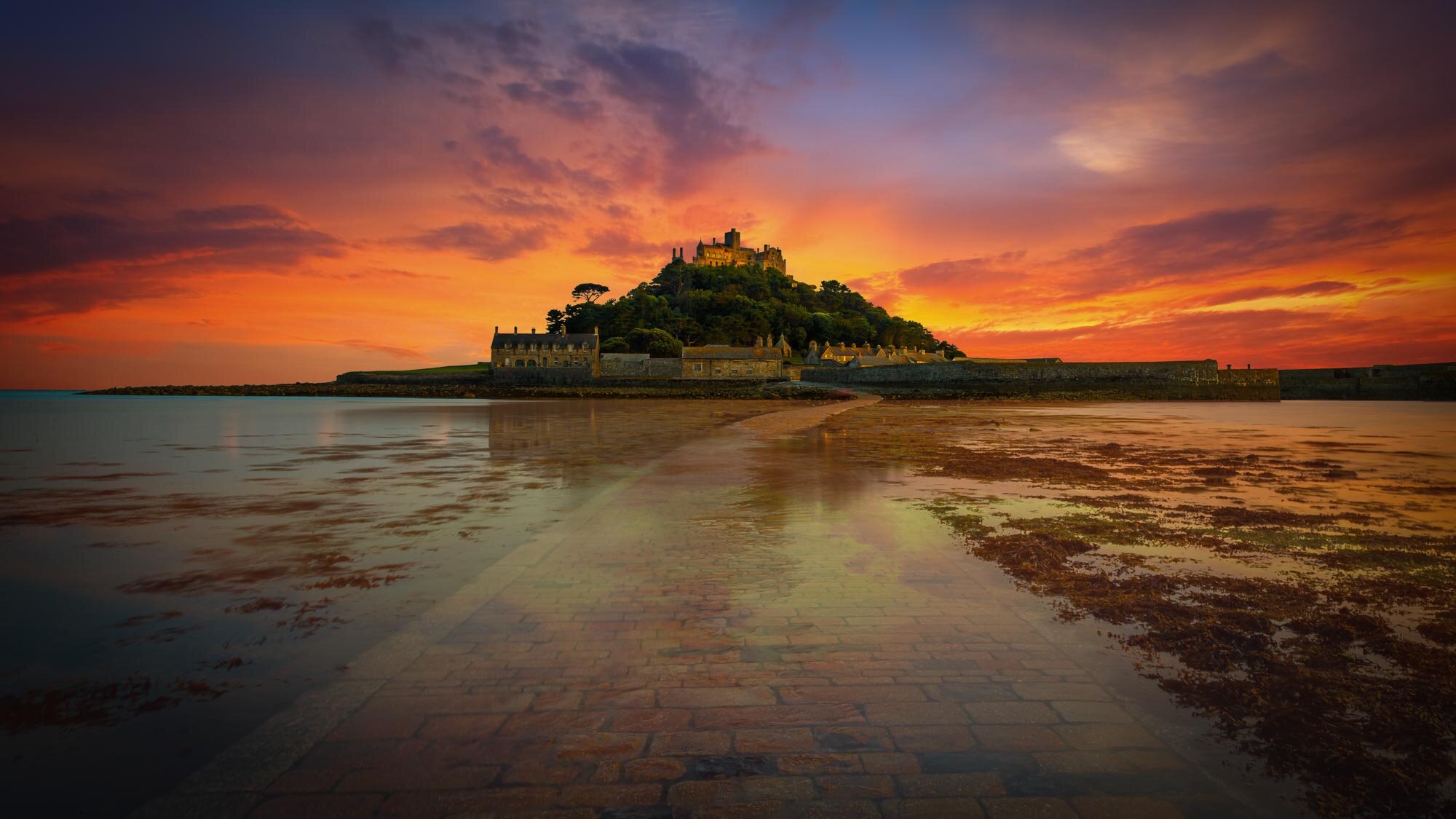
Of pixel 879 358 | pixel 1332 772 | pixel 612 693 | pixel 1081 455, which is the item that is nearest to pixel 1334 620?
pixel 1332 772

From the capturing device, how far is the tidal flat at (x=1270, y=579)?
353cm

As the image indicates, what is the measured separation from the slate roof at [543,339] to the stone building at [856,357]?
40924 millimetres

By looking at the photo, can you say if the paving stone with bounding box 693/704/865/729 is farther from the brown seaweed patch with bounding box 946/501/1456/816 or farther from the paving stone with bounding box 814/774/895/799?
the brown seaweed patch with bounding box 946/501/1456/816

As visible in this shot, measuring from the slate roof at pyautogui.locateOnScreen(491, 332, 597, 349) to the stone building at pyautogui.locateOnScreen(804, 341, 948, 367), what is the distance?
40.9 m

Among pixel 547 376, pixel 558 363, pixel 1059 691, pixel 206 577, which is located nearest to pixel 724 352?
pixel 558 363

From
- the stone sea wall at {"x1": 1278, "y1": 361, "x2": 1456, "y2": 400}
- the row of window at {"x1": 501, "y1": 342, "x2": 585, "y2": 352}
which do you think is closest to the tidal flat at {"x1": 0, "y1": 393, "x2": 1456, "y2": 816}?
the stone sea wall at {"x1": 1278, "y1": 361, "x2": 1456, "y2": 400}

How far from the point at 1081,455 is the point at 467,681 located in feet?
57.6

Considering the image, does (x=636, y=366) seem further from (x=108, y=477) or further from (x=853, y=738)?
(x=853, y=738)

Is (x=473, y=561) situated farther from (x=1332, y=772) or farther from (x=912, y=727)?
(x=1332, y=772)

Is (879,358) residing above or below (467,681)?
above

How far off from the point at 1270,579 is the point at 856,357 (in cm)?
11281

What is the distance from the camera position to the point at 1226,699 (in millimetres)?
4012

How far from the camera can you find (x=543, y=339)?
117062 mm

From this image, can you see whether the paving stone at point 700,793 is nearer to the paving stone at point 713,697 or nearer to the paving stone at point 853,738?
the paving stone at point 853,738
